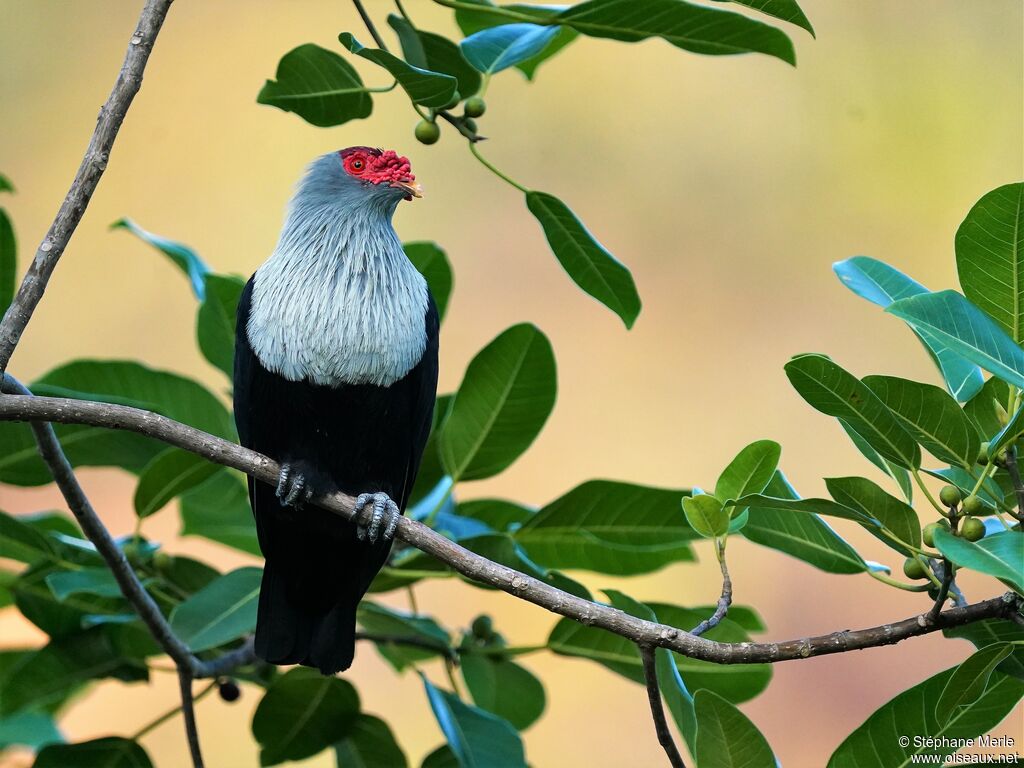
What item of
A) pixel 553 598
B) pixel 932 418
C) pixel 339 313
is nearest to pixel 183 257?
pixel 339 313

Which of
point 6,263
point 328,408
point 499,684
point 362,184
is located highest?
point 362,184

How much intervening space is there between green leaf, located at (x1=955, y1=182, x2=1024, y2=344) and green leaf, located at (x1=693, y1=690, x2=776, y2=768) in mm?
829

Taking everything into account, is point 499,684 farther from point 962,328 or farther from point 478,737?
point 962,328

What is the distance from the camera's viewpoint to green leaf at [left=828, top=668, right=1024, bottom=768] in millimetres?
1958

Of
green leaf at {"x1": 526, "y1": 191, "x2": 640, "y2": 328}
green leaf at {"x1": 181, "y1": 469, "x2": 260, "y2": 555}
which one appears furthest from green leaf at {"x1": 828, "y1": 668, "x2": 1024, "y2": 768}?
green leaf at {"x1": 181, "y1": 469, "x2": 260, "y2": 555}

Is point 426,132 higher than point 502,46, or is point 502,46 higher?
point 502,46

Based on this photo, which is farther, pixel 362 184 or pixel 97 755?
pixel 362 184

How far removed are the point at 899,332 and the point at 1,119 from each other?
18.7 ft

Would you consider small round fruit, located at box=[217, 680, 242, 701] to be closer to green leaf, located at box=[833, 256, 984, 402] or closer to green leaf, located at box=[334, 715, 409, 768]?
green leaf, located at box=[334, 715, 409, 768]

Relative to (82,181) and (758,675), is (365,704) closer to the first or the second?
(758,675)

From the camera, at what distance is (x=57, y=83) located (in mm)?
7168

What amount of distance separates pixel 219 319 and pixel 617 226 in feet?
14.0

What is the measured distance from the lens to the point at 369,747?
8.99ft

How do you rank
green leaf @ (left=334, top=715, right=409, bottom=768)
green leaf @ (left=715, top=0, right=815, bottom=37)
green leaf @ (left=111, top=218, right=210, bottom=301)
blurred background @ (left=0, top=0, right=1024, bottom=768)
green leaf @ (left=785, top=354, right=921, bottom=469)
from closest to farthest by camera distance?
green leaf @ (left=785, top=354, right=921, bottom=469), green leaf @ (left=715, top=0, right=815, bottom=37), green leaf @ (left=334, top=715, right=409, bottom=768), green leaf @ (left=111, top=218, right=210, bottom=301), blurred background @ (left=0, top=0, right=1024, bottom=768)
